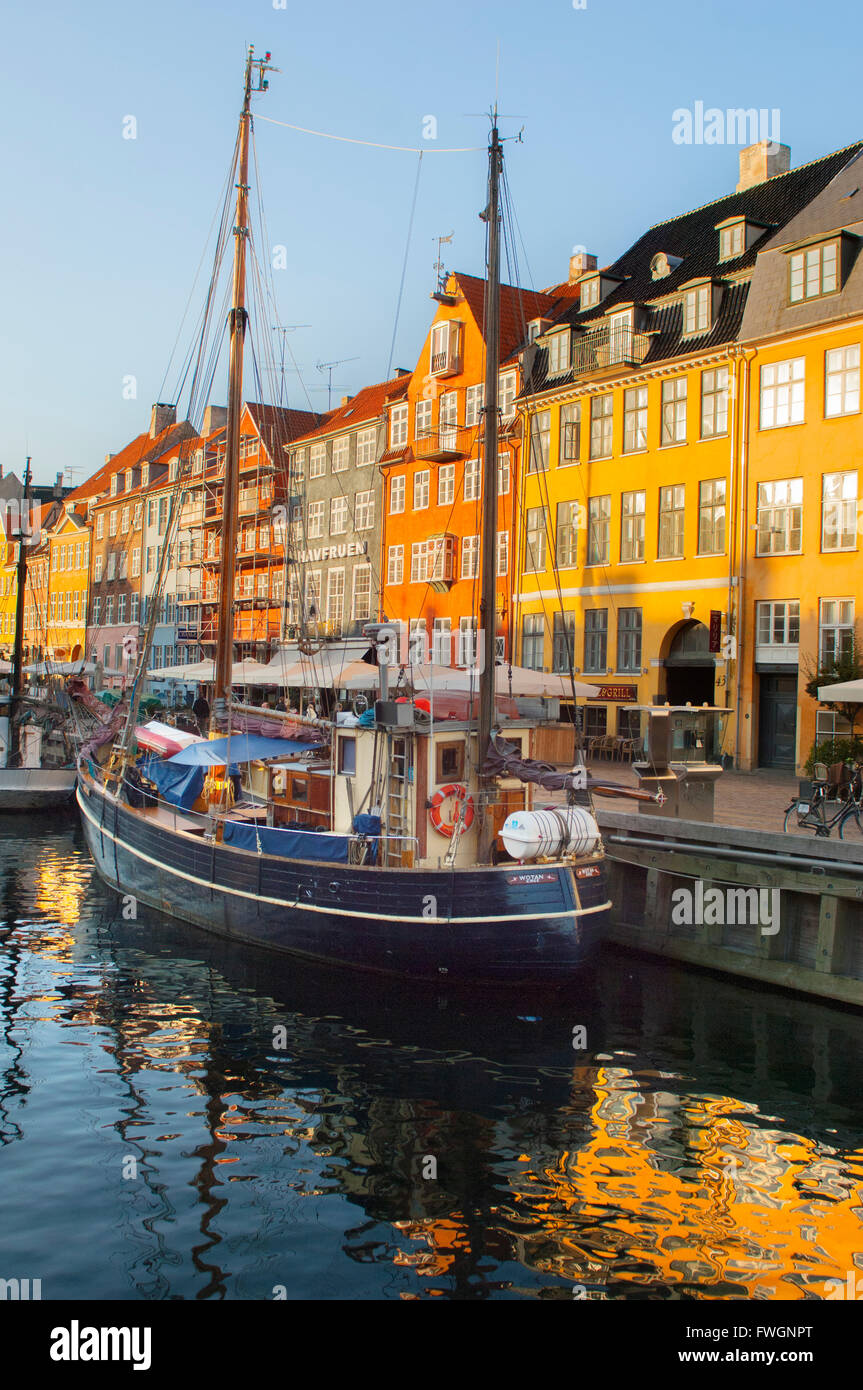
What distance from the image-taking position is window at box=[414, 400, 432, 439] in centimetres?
4489

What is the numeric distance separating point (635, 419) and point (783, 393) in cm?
613

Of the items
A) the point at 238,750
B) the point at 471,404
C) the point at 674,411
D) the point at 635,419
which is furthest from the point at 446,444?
the point at 238,750

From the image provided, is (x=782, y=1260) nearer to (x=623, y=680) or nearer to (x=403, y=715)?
(x=403, y=715)

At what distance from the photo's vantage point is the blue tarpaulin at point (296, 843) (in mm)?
16562

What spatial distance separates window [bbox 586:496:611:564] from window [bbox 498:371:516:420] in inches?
228

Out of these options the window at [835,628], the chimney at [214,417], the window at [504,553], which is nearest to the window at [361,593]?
the window at [504,553]

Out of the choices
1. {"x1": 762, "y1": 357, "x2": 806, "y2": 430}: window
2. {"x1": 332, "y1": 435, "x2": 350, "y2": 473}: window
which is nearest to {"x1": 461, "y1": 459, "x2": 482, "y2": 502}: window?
{"x1": 332, "y1": 435, "x2": 350, "y2": 473}: window

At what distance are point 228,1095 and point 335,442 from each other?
4372 cm

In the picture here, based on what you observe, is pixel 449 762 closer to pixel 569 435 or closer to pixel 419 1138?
pixel 419 1138

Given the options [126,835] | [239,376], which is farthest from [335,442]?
[126,835]

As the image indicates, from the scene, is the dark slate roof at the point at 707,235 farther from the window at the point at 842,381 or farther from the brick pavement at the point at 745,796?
the brick pavement at the point at 745,796

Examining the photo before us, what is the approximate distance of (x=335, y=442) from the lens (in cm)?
5225

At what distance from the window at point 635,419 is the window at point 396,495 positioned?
42.1 ft

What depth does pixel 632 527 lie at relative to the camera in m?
36.3
